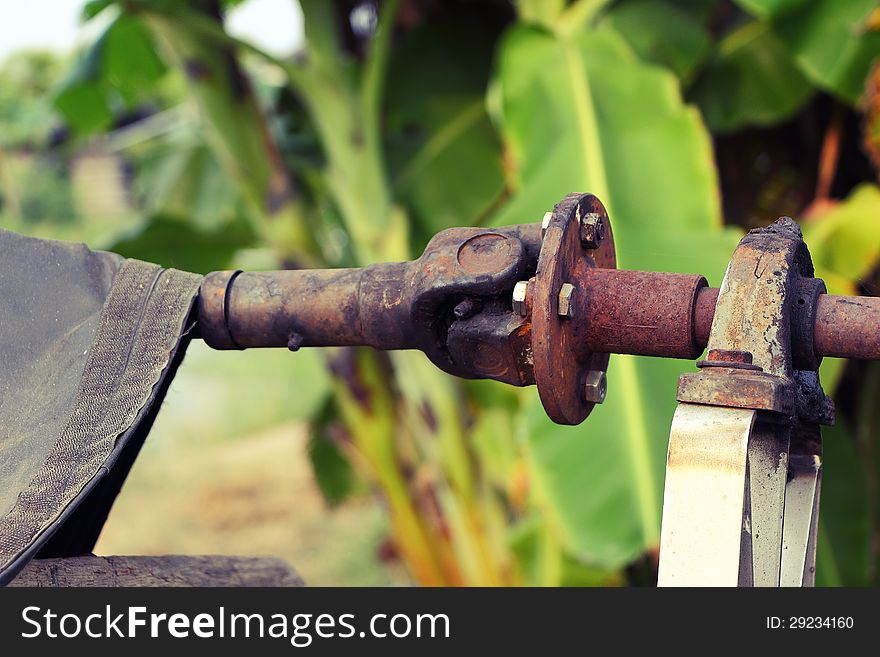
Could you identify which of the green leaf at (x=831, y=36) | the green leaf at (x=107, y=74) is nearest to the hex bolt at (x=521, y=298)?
the green leaf at (x=831, y=36)

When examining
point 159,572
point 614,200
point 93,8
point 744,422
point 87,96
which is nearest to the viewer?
point 744,422

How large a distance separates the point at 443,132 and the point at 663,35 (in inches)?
27.9

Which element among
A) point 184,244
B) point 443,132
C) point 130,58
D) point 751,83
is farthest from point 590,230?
point 130,58

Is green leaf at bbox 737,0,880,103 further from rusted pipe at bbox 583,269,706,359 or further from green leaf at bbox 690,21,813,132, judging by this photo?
rusted pipe at bbox 583,269,706,359

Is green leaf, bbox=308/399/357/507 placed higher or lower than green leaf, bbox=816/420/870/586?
higher

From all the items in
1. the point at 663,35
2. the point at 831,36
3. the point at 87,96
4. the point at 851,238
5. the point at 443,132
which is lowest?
the point at 851,238

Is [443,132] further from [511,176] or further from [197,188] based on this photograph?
[197,188]

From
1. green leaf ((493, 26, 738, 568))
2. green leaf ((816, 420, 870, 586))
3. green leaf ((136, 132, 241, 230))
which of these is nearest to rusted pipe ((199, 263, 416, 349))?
green leaf ((493, 26, 738, 568))

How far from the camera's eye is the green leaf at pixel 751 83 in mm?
2438

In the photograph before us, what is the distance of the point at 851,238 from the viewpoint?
2238 mm

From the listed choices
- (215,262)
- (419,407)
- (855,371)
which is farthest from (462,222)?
(855,371)

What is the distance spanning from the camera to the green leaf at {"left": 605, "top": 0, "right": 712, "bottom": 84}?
2295 millimetres

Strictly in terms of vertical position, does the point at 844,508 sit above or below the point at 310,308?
above

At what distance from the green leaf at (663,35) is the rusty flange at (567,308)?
68.5 inches
